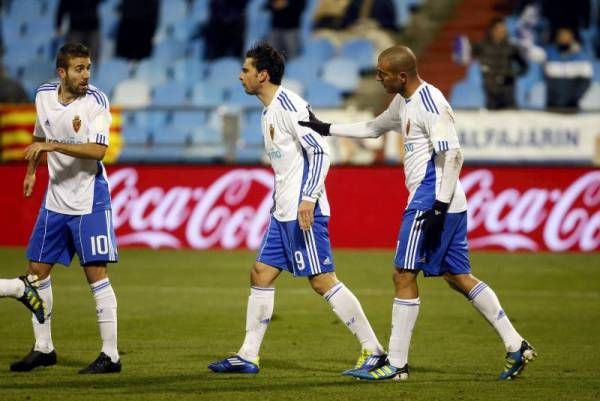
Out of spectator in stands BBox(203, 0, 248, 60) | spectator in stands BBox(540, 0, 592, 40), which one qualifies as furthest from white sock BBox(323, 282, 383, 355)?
spectator in stands BBox(203, 0, 248, 60)

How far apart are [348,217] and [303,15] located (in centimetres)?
641

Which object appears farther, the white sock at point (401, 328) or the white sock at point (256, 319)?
the white sock at point (256, 319)

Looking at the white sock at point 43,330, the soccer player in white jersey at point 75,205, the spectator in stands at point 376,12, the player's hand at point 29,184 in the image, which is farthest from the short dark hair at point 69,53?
the spectator in stands at point 376,12

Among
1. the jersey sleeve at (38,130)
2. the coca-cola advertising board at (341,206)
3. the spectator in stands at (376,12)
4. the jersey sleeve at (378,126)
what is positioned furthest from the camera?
the spectator in stands at (376,12)

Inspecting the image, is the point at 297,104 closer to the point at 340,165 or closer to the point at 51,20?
the point at 340,165

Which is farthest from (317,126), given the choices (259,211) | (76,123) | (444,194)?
(259,211)

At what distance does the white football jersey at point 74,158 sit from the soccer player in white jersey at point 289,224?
1016mm

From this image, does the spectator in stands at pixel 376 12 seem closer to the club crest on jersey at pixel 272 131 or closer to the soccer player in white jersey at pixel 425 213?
the club crest on jersey at pixel 272 131

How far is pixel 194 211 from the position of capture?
59.3 ft

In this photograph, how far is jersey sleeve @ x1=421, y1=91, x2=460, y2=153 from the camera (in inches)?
315

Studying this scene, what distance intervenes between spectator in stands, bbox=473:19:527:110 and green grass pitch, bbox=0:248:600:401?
2.77m

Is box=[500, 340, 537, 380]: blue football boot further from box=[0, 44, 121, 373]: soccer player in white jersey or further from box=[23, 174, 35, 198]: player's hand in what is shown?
box=[23, 174, 35, 198]: player's hand

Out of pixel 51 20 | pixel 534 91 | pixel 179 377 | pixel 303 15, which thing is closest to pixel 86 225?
pixel 179 377

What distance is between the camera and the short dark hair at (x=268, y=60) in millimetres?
8648
